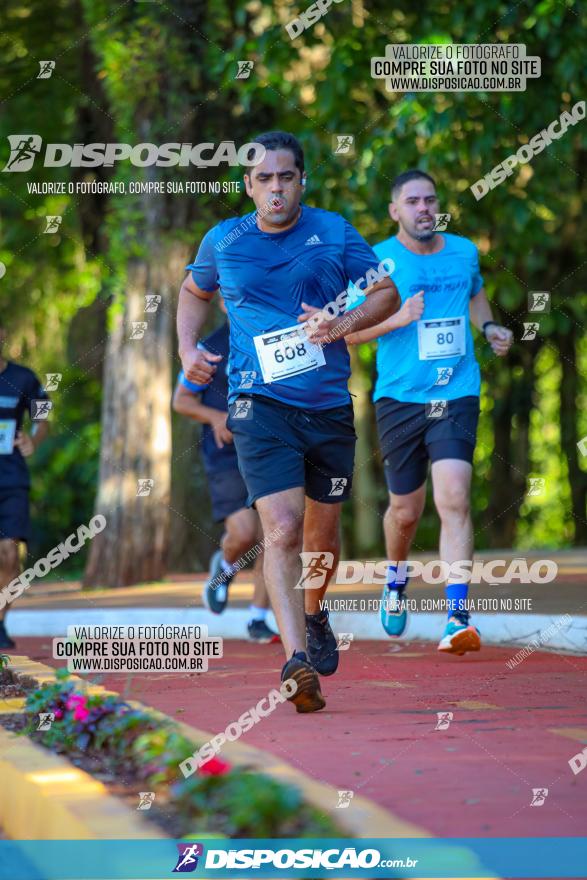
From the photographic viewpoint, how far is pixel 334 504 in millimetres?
7172

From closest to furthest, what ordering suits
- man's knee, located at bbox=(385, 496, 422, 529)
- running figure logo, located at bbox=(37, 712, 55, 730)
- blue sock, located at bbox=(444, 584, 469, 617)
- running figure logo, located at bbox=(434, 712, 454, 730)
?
running figure logo, located at bbox=(434, 712, 454, 730)
running figure logo, located at bbox=(37, 712, 55, 730)
blue sock, located at bbox=(444, 584, 469, 617)
man's knee, located at bbox=(385, 496, 422, 529)

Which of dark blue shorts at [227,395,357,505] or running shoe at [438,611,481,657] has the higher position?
dark blue shorts at [227,395,357,505]

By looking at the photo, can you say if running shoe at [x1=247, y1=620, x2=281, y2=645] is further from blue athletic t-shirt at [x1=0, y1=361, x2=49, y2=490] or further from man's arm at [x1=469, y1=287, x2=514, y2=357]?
man's arm at [x1=469, y1=287, x2=514, y2=357]

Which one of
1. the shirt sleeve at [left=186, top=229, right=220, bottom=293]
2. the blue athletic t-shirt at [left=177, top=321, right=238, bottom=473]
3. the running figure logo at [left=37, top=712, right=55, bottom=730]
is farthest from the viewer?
the blue athletic t-shirt at [left=177, top=321, right=238, bottom=473]

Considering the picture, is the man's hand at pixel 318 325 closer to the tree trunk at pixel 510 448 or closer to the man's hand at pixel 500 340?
the man's hand at pixel 500 340

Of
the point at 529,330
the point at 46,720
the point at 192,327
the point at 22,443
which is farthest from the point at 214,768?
the point at 529,330

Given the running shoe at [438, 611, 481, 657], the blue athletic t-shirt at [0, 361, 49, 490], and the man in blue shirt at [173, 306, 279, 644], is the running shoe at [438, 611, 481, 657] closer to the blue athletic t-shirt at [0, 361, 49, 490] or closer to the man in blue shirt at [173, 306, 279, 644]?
the man in blue shirt at [173, 306, 279, 644]

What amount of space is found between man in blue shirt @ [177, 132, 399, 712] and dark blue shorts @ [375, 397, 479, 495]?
1562mm

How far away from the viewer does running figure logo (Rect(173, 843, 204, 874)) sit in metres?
3.77

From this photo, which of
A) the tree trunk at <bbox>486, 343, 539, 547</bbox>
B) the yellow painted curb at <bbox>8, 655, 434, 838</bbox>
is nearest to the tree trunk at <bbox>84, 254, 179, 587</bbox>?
the tree trunk at <bbox>486, 343, 539, 547</bbox>

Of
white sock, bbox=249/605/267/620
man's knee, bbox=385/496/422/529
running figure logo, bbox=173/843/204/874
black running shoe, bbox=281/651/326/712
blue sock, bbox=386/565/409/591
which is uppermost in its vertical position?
man's knee, bbox=385/496/422/529

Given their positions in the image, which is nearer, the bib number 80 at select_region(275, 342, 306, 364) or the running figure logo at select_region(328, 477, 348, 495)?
the bib number 80 at select_region(275, 342, 306, 364)

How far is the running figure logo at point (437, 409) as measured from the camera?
8.57 metres

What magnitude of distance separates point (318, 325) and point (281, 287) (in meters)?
0.37
